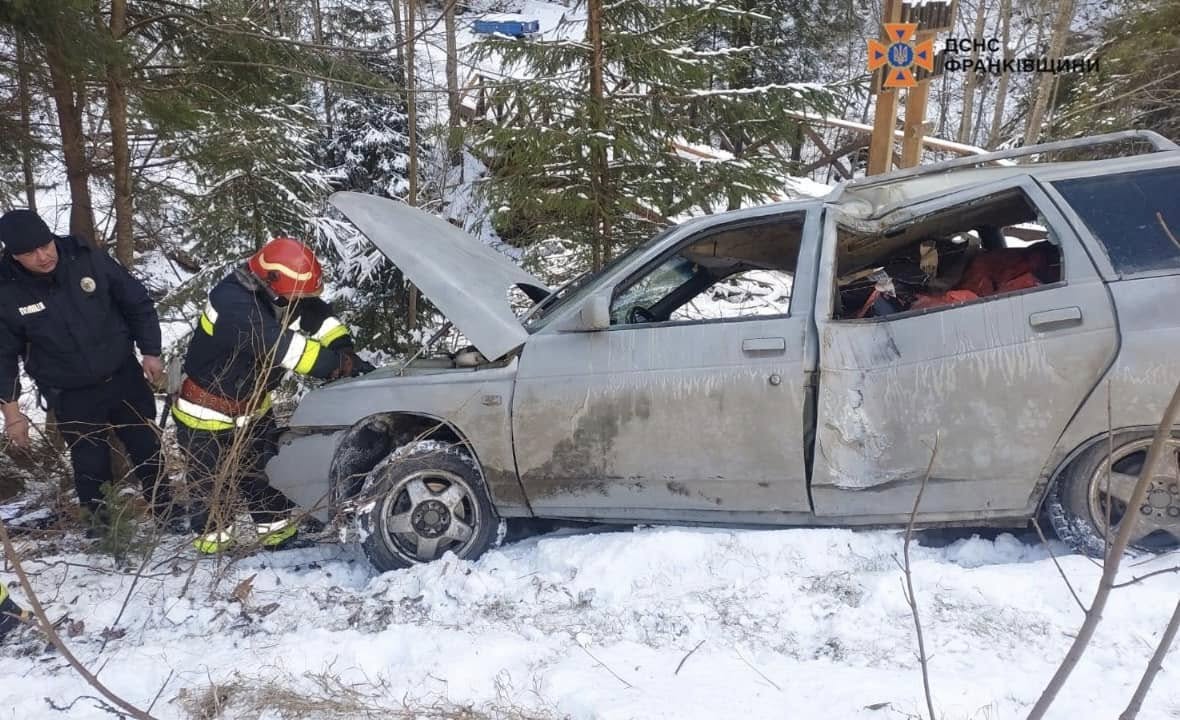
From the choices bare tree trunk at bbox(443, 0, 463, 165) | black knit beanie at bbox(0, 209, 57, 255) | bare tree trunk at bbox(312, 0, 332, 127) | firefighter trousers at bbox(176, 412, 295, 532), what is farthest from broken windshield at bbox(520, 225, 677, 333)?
bare tree trunk at bbox(312, 0, 332, 127)

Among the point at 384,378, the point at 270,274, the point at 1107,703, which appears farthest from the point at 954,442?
the point at 270,274

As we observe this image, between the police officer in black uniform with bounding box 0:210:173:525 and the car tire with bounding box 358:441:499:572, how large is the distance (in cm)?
108

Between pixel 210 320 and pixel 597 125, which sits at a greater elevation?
pixel 597 125

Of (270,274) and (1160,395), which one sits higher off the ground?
(270,274)

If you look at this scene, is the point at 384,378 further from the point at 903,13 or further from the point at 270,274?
the point at 903,13

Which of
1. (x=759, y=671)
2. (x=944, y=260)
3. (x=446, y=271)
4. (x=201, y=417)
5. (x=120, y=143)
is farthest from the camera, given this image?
(x=120, y=143)

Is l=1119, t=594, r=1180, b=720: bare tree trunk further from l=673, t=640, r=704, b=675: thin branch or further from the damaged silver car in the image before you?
the damaged silver car

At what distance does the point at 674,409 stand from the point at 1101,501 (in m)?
1.84

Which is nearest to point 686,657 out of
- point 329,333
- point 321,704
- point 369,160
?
point 321,704

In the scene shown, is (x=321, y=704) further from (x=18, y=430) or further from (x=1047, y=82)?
(x=1047, y=82)

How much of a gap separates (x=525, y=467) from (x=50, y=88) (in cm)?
475

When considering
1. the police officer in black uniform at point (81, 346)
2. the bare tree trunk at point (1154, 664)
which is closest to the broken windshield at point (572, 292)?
the police officer in black uniform at point (81, 346)

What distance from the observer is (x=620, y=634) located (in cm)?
328

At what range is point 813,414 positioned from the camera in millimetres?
3514
